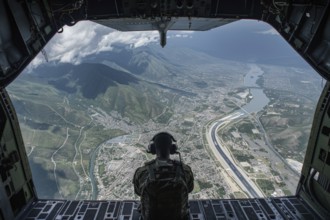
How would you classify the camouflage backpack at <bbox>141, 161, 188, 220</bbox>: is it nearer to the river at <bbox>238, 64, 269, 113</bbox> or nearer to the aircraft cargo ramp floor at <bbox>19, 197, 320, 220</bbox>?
the aircraft cargo ramp floor at <bbox>19, 197, 320, 220</bbox>

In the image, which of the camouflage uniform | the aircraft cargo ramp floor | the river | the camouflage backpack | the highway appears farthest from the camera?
the river

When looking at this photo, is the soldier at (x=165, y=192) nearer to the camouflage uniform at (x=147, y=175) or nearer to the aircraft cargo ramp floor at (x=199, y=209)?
the camouflage uniform at (x=147, y=175)

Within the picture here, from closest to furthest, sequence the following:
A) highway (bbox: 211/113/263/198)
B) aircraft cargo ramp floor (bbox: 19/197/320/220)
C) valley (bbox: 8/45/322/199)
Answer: aircraft cargo ramp floor (bbox: 19/197/320/220)
highway (bbox: 211/113/263/198)
valley (bbox: 8/45/322/199)

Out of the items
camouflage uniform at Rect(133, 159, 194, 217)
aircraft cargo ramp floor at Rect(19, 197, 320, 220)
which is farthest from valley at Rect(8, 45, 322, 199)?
camouflage uniform at Rect(133, 159, 194, 217)

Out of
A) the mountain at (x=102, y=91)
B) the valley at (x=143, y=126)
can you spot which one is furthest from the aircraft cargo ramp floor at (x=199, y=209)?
the mountain at (x=102, y=91)

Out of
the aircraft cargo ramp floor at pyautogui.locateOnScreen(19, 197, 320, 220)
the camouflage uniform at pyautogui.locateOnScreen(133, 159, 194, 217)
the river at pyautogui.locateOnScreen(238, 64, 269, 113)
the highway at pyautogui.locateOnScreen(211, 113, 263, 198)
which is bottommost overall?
the river at pyautogui.locateOnScreen(238, 64, 269, 113)

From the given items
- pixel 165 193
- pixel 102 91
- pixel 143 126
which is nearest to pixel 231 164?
pixel 143 126

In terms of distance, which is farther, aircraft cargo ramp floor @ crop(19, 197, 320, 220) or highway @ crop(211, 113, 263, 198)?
highway @ crop(211, 113, 263, 198)

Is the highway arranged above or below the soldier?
below
